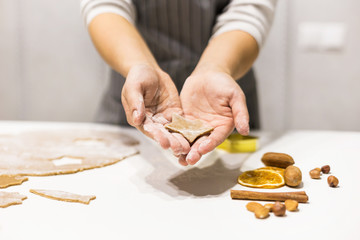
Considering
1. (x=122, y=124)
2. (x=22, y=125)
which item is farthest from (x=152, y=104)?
(x=22, y=125)

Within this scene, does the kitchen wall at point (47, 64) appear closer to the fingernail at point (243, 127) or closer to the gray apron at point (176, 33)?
the gray apron at point (176, 33)

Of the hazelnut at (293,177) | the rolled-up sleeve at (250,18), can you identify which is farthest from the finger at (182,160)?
the rolled-up sleeve at (250,18)

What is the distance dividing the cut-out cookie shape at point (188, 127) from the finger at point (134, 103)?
8 centimetres

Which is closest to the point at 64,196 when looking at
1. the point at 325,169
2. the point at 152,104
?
the point at 152,104

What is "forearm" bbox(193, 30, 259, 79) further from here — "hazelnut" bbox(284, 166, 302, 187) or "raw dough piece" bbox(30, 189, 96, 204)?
"raw dough piece" bbox(30, 189, 96, 204)

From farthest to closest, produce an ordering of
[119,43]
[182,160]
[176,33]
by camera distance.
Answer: [176,33] → [119,43] → [182,160]

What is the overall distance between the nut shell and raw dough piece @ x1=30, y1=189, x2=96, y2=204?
435 mm

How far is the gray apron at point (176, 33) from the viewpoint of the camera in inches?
50.5

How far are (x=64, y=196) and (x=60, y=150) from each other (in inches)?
13.8

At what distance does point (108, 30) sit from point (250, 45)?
0.44m

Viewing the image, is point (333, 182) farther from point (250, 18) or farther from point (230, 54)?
point (250, 18)

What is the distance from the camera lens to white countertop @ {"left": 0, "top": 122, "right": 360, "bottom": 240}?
0.58 meters

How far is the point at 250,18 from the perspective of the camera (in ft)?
3.83

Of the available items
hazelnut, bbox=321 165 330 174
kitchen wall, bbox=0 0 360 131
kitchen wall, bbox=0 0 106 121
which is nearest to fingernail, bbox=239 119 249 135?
hazelnut, bbox=321 165 330 174
